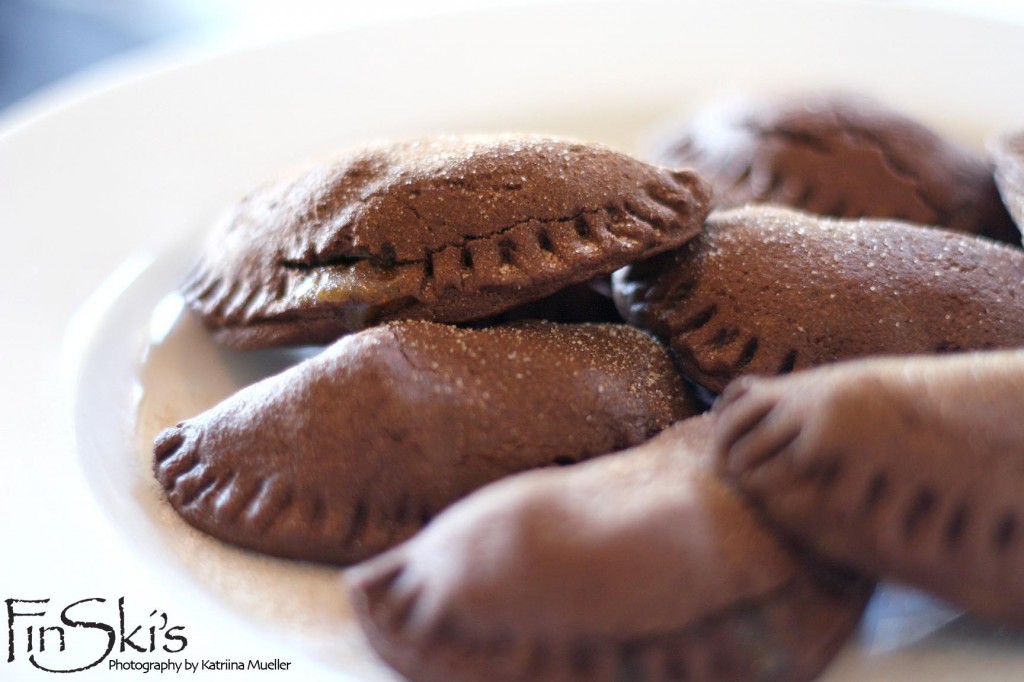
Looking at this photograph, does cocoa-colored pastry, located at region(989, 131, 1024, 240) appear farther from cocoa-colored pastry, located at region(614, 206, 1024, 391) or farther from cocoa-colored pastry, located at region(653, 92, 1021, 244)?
cocoa-colored pastry, located at region(614, 206, 1024, 391)

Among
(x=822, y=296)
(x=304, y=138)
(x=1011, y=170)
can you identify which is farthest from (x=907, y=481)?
(x=304, y=138)

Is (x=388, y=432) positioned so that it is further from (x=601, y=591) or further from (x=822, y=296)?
(x=822, y=296)

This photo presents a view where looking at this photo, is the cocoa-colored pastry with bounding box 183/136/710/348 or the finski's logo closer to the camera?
the finski's logo

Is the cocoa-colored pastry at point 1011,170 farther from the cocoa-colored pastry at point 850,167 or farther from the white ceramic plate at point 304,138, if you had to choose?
the white ceramic plate at point 304,138

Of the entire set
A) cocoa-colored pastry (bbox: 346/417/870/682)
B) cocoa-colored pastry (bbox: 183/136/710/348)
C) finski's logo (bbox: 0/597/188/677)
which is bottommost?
finski's logo (bbox: 0/597/188/677)

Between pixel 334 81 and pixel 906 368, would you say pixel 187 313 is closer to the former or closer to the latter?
pixel 334 81

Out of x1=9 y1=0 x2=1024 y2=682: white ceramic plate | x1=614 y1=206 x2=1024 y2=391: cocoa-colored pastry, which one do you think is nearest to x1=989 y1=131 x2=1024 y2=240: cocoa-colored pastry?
x1=614 y1=206 x2=1024 y2=391: cocoa-colored pastry
